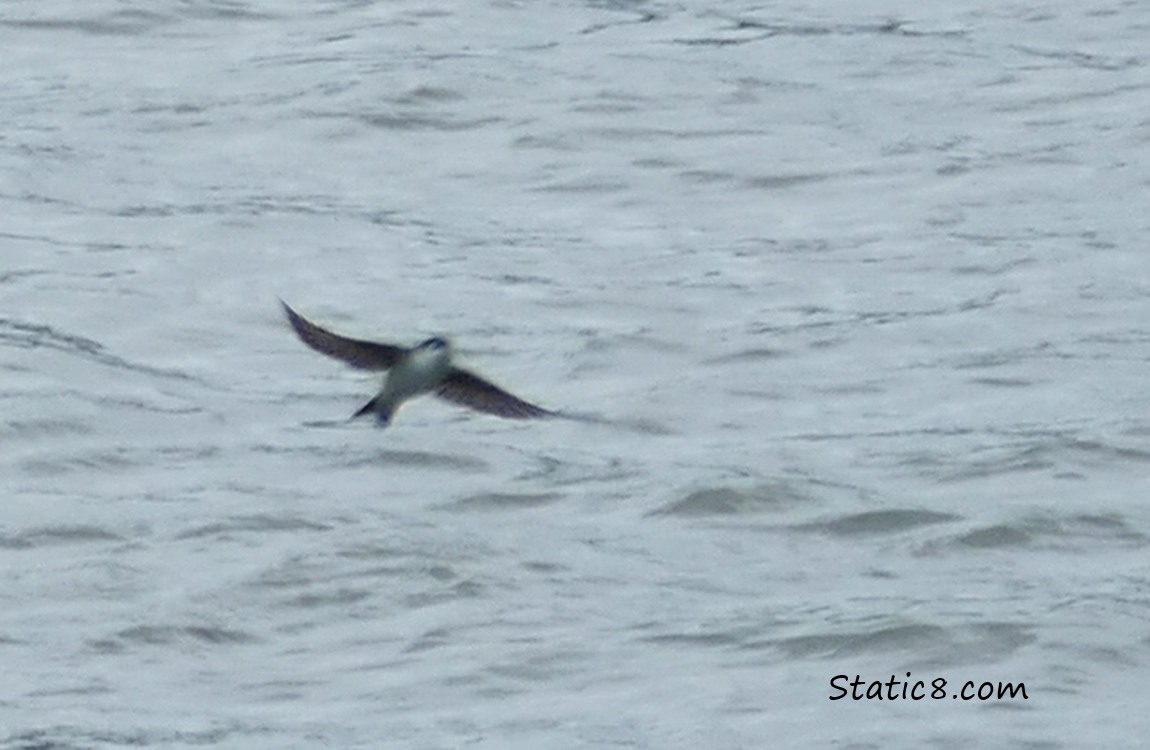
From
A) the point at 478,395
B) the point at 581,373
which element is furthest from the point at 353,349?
the point at 581,373

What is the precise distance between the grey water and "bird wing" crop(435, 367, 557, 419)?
1.15 m

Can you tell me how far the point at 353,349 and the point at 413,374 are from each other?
12 cm

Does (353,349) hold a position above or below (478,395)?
above

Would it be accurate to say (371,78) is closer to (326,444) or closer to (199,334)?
(199,334)

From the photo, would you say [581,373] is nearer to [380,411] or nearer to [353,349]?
[353,349]

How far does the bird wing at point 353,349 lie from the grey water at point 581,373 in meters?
1.29

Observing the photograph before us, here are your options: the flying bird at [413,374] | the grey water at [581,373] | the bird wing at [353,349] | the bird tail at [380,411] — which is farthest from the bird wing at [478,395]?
the grey water at [581,373]

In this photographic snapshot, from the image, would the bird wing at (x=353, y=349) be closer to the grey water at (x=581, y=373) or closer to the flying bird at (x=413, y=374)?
the flying bird at (x=413, y=374)

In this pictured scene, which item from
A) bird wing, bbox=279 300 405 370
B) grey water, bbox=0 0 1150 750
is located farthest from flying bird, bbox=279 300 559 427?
grey water, bbox=0 0 1150 750

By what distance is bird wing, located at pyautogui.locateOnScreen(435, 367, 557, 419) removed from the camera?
6.93 metres

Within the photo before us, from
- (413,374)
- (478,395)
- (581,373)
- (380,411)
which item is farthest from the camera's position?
(581,373)

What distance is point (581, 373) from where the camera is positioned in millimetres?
10781

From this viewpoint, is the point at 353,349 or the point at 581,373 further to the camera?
the point at 581,373

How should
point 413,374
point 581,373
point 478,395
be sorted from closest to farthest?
point 413,374 < point 478,395 < point 581,373
